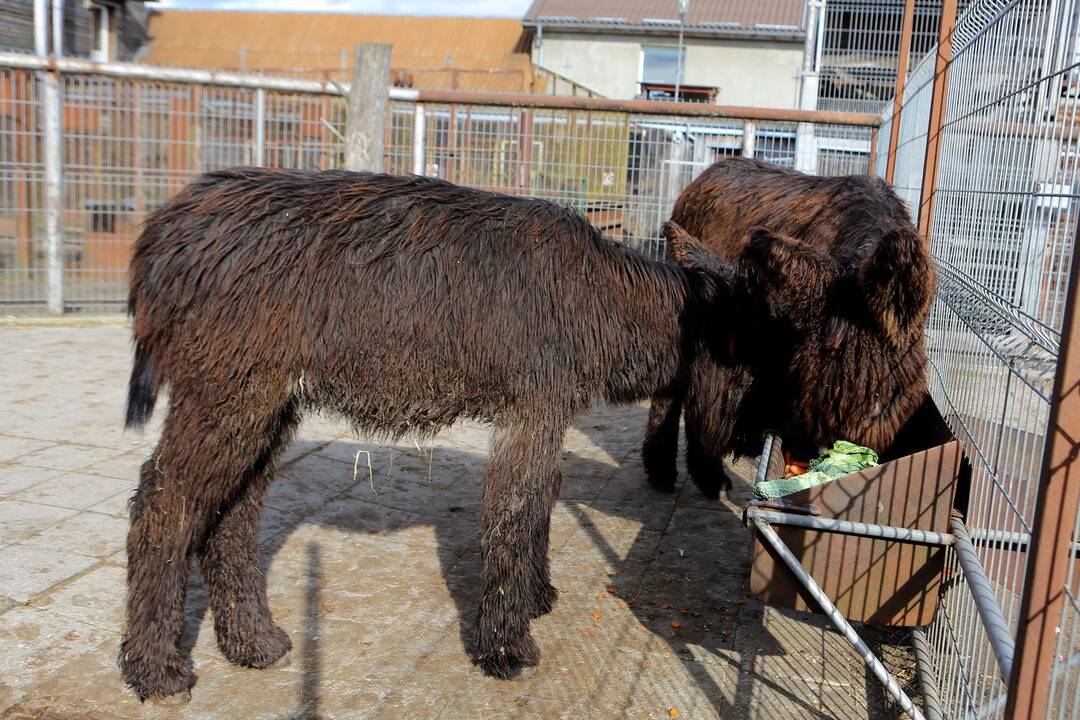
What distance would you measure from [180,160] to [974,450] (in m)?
8.70

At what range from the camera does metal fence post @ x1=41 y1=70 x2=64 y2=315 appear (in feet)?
29.6

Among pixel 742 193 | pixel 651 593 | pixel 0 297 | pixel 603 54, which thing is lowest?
pixel 651 593

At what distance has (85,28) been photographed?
25031 millimetres

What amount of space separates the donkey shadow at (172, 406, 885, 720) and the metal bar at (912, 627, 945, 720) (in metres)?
0.37

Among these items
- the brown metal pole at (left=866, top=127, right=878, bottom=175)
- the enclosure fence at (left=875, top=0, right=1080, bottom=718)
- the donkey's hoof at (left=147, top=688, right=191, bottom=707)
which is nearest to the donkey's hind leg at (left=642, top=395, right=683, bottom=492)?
the enclosure fence at (left=875, top=0, right=1080, bottom=718)

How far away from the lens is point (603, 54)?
1319 inches

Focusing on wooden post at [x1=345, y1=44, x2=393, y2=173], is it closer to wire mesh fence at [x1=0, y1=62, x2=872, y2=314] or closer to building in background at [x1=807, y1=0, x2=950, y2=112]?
wire mesh fence at [x1=0, y1=62, x2=872, y2=314]

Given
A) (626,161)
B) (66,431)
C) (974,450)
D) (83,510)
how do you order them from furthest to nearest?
1. (626,161)
2. (66,431)
3. (83,510)
4. (974,450)

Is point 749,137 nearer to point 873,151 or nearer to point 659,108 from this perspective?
point 659,108

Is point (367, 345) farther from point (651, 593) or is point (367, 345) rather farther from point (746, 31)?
point (746, 31)

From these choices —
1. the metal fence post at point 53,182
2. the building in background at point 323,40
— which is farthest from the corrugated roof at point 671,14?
the metal fence post at point 53,182

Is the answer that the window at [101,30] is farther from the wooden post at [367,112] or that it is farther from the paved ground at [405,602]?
the paved ground at [405,602]


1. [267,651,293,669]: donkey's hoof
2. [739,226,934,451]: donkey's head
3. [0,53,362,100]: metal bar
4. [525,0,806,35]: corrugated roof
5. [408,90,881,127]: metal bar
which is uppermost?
[525,0,806,35]: corrugated roof

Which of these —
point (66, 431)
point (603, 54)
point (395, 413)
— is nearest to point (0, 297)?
point (66, 431)
